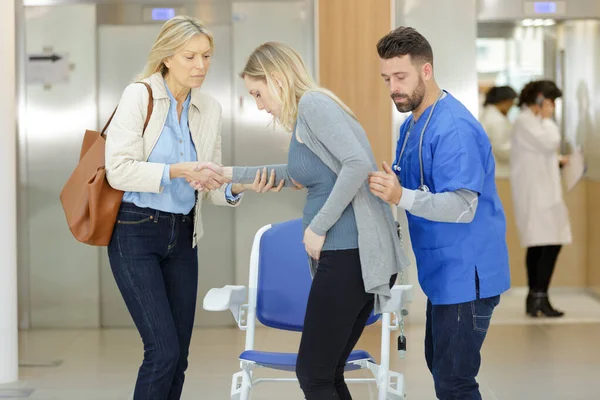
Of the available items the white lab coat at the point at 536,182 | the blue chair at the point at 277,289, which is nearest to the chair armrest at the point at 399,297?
the blue chair at the point at 277,289

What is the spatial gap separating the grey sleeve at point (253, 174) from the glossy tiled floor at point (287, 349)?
1.57 m

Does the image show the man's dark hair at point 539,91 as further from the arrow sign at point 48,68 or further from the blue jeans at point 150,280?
the blue jeans at point 150,280

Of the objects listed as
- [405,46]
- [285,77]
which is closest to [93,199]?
[285,77]

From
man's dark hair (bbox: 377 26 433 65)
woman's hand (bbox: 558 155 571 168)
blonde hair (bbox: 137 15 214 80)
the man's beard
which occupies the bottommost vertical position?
woman's hand (bbox: 558 155 571 168)

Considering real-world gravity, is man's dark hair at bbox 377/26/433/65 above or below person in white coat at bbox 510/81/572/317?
above

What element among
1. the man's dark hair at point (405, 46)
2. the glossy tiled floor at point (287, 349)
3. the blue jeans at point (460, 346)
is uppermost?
the man's dark hair at point (405, 46)

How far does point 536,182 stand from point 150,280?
434 centimetres

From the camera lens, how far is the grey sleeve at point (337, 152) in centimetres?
257

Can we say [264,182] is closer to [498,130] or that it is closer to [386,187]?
[386,187]

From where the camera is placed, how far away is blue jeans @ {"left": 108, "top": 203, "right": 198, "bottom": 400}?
119 inches

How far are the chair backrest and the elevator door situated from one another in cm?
271

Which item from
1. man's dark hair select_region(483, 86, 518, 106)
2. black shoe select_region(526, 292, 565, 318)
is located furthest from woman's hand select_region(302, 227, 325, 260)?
man's dark hair select_region(483, 86, 518, 106)

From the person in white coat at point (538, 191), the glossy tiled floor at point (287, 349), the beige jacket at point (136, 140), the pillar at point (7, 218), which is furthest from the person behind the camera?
the person in white coat at point (538, 191)

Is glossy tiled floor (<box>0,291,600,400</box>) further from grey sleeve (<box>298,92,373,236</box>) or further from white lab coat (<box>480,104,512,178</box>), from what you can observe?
grey sleeve (<box>298,92,373,236</box>)
